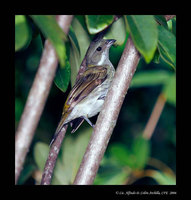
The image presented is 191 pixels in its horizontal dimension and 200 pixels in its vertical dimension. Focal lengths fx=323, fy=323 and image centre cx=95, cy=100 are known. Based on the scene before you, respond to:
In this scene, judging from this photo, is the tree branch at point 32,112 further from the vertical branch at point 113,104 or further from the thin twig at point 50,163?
the thin twig at point 50,163

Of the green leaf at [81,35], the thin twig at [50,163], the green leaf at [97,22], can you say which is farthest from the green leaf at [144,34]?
the thin twig at [50,163]

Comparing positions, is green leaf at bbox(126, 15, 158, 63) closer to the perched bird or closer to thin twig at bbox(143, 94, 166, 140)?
the perched bird

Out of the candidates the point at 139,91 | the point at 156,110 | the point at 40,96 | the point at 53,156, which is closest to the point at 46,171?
the point at 53,156

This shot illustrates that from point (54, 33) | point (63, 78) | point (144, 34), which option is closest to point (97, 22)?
point (144, 34)

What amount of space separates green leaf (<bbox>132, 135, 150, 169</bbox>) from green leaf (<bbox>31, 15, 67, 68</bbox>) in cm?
171

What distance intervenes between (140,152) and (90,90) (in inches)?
33.4

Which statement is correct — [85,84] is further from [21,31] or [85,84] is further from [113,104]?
[21,31]

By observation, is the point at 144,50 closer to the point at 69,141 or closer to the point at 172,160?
the point at 69,141

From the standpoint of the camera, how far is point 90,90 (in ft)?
11.0

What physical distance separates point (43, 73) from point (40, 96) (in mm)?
104

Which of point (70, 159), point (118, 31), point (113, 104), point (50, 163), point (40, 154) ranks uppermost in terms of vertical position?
point (118, 31)

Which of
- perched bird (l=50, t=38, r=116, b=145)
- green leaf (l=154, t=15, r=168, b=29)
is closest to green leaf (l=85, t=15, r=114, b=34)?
green leaf (l=154, t=15, r=168, b=29)

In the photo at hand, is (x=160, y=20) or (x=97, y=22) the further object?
(x=160, y=20)

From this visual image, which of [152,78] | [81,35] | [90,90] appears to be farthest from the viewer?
[90,90]
